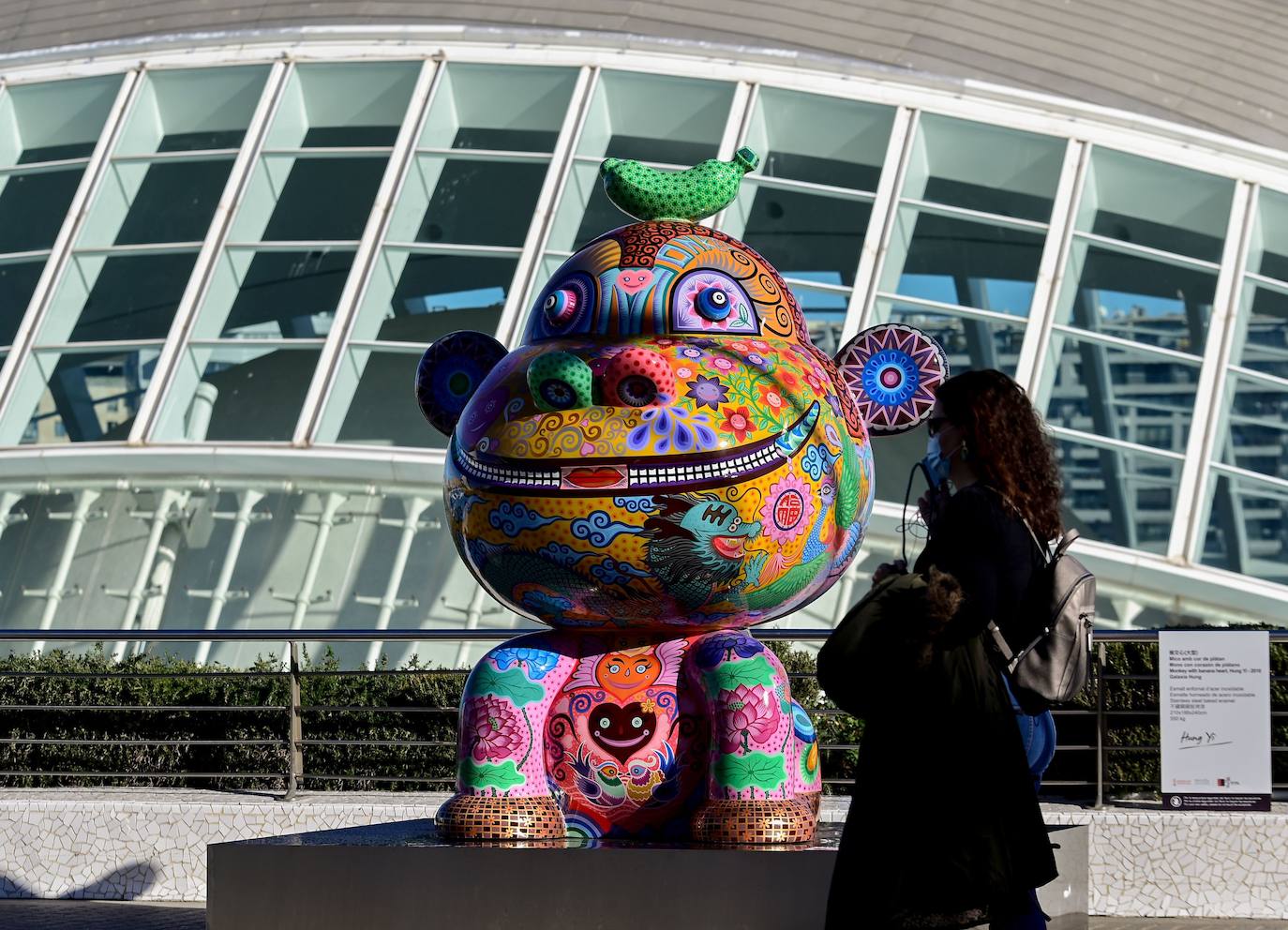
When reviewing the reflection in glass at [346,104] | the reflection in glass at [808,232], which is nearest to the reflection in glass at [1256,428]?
the reflection in glass at [808,232]

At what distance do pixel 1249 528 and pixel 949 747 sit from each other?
32.3 ft

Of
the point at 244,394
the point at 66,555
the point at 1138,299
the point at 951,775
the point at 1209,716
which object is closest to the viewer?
the point at 951,775

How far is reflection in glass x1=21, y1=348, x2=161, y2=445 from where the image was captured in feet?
45.0

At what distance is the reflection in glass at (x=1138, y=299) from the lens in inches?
531

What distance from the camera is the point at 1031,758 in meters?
3.98

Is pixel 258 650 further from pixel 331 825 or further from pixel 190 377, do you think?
pixel 331 825

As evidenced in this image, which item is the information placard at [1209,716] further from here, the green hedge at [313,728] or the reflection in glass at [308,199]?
the reflection in glass at [308,199]

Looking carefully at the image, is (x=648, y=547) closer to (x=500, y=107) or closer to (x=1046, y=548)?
(x=1046, y=548)

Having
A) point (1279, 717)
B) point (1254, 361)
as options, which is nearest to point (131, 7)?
point (1254, 361)

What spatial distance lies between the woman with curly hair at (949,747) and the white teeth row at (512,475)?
144cm

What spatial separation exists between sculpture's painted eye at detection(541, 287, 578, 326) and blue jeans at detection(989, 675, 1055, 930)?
191cm

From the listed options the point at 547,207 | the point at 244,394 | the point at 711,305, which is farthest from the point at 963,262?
the point at 711,305

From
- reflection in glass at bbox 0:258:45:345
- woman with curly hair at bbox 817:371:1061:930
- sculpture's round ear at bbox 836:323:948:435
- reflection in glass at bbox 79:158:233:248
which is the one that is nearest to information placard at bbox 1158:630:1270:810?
sculpture's round ear at bbox 836:323:948:435

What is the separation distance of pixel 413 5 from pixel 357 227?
266 cm
